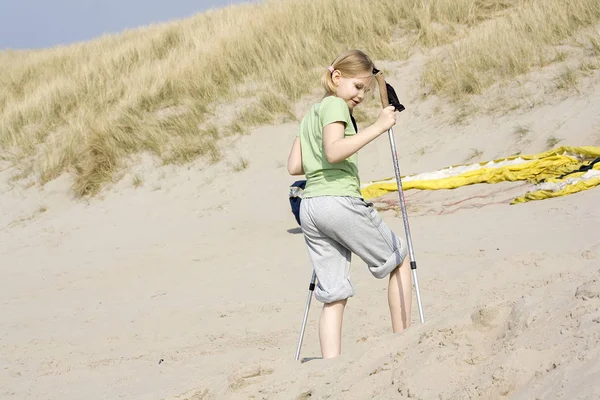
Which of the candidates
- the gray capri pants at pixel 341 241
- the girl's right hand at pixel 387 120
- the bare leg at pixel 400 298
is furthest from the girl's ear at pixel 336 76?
the bare leg at pixel 400 298

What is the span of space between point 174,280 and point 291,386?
4391 millimetres

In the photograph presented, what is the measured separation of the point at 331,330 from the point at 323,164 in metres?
0.77

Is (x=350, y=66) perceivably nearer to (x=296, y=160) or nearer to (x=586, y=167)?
(x=296, y=160)

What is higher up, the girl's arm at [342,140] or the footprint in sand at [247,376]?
the girl's arm at [342,140]

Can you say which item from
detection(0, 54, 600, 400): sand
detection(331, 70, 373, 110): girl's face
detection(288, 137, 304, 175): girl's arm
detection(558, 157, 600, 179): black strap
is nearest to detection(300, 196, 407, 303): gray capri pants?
detection(288, 137, 304, 175): girl's arm

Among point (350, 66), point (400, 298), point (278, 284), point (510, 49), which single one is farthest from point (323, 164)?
point (510, 49)

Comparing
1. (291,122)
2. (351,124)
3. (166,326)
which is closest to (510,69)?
(291,122)

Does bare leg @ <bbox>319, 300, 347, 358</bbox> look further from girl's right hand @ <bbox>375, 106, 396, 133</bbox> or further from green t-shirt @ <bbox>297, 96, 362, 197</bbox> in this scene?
girl's right hand @ <bbox>375, 106, 396, 133</bbox>

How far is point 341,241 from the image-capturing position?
154 inches

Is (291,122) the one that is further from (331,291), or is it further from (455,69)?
(331,291)

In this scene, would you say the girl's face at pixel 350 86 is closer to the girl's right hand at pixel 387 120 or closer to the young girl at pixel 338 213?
the young girl at pixel 338 213

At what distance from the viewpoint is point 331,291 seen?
3.90 m

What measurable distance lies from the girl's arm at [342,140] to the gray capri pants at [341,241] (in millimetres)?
241

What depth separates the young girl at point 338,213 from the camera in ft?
12.7
